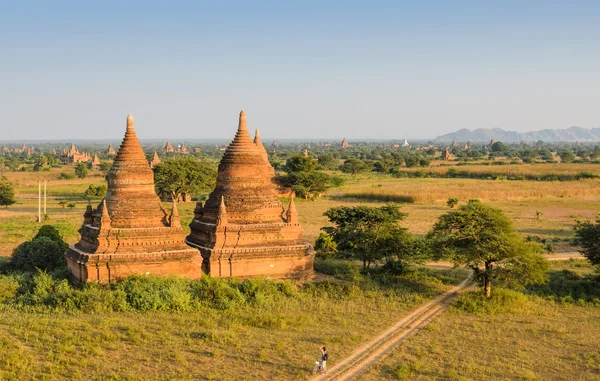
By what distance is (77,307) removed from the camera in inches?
774

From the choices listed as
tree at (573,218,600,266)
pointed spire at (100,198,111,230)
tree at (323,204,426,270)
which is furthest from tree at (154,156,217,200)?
tree at (573,218,600,266)

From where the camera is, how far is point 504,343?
1809cm

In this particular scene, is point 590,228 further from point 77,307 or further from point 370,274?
point 77,307

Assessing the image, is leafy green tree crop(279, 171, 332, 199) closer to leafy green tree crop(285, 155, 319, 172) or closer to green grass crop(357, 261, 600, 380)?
leafy green tree crop(285, 155, 319, 172)

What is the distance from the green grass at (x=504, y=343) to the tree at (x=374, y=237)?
4.54 metres

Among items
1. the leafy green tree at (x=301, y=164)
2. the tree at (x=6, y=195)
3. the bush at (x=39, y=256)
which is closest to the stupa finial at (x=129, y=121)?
the bush at (x=39, y=256)

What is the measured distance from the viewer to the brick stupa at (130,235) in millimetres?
21172

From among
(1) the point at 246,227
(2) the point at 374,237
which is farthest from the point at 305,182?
(1) the point at 246,227

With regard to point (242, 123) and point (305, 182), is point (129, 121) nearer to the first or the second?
point (242, 123)

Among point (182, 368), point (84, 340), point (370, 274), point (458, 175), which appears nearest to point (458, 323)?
point (370, 274)

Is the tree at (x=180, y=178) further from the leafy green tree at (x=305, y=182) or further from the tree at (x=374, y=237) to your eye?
the tree at (x=374, y=237)

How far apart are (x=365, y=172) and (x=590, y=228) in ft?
290

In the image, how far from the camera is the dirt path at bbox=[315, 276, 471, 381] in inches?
614

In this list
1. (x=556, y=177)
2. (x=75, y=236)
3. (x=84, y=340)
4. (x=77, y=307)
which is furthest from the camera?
(x=556, y=177)
